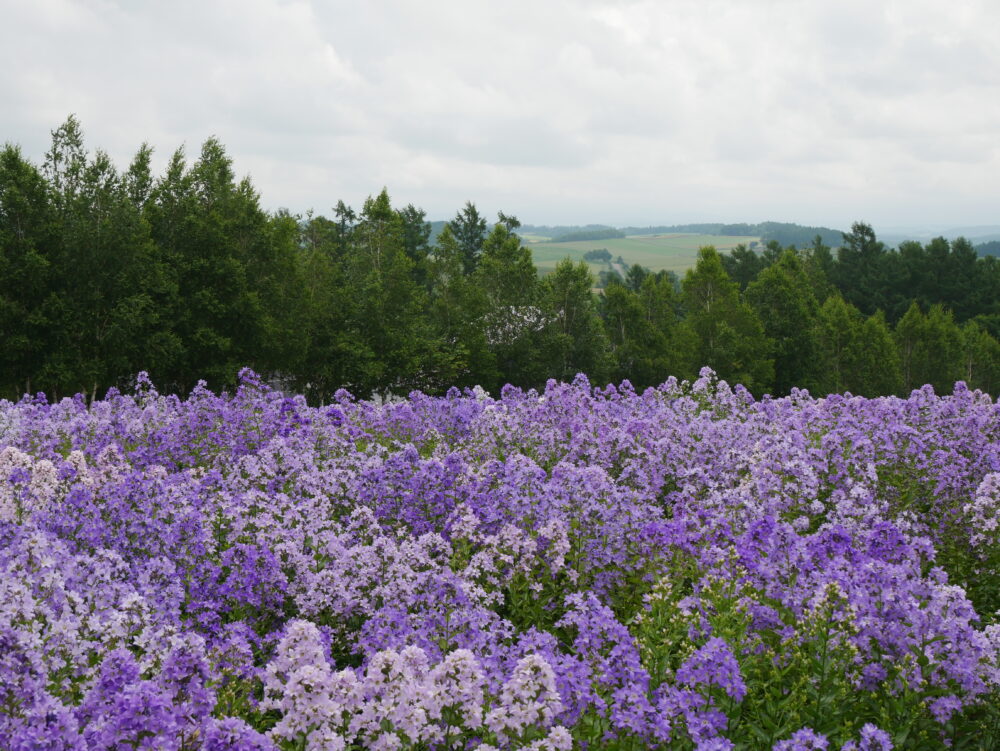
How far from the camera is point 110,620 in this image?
5156mm

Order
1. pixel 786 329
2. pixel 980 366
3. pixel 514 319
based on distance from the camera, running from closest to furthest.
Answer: pixel 514 319 < pixel 786 329 < pixel 980 366

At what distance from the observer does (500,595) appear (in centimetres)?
693

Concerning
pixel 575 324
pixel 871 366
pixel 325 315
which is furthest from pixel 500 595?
pixel 871 366

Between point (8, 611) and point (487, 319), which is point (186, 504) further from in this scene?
point (487, 319)

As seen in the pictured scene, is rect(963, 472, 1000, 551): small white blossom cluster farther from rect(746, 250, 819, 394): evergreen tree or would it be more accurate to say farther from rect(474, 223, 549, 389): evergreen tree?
rect(746, 250, 819, 394): evergreen tree

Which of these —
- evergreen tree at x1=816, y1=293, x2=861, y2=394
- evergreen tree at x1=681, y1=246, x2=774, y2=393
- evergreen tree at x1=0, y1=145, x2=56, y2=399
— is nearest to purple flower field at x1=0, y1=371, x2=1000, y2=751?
evergreen tree at x1=0, y1=145, x2=56, y2=399

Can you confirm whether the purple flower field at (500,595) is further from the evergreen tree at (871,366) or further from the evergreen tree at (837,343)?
the evergreen tree at (871,366)

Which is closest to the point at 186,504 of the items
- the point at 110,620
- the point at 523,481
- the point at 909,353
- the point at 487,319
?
the point at 110,620

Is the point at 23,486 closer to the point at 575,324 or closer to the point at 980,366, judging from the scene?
the point at 575,324

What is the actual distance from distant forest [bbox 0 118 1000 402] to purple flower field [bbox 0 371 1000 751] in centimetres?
1578

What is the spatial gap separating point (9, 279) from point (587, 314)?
2148 centimetres

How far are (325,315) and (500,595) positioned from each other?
88.3 feet

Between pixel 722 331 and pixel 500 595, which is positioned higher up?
pixel 722 331

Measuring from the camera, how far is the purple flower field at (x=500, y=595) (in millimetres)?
4234
